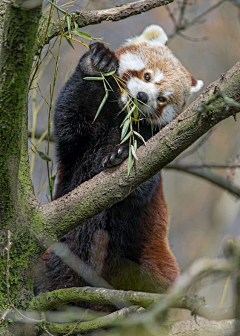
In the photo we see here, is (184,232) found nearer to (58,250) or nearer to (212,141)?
(212,141)

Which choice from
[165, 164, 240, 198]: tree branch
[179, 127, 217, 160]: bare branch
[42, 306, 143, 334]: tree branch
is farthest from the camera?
[179, 127, 217, 160]: bare branch

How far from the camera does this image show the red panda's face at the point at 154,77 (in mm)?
3197

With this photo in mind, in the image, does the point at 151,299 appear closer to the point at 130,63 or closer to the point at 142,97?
the point at 142,97

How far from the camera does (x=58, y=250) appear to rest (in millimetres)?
2811

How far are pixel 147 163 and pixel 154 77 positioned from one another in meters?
1.40

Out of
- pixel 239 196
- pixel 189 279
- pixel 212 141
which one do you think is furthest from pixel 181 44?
pixel 189 279

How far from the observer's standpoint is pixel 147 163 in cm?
211

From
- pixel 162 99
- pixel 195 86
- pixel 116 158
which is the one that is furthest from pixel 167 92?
pixel 116 158

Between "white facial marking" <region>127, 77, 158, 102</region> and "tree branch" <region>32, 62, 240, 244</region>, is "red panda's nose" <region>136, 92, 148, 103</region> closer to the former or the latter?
"white facial marking" <region>127, 77, 158, 102</region>

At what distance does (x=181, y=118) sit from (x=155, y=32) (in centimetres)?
190

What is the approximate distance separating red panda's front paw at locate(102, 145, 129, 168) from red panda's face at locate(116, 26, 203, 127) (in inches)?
25.2

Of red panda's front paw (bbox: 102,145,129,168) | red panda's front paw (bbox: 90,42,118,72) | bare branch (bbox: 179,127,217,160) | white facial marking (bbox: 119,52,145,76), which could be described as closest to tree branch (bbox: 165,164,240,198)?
bare branch (bbox: 179,127,217,160)

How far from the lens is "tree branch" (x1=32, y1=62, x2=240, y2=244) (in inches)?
75.7

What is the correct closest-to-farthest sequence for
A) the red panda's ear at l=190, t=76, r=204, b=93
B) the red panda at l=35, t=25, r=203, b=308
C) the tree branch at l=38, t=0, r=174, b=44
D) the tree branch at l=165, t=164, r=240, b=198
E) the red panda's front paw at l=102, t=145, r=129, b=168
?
the red panda's front paw at l=102, t=145, r=129, b=168 < the tree branch at l=38, t=0, r=174, b=44 < the red panda at l=35, t=25, r=203, b=308 < the red panda's ear at l=190, t=76, r=204, b=93 < the tree branch at l=165, t=164, r=240, b=198
